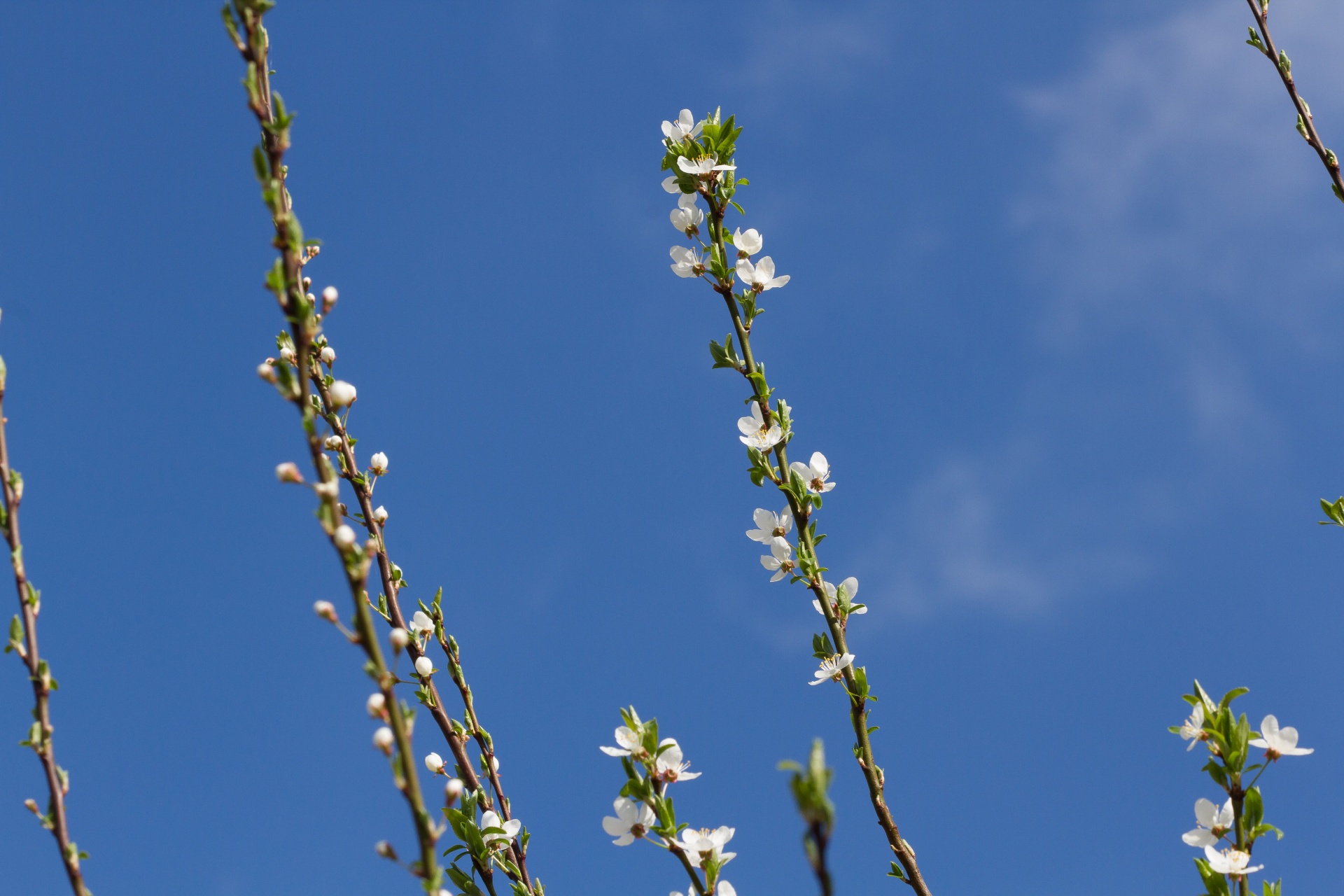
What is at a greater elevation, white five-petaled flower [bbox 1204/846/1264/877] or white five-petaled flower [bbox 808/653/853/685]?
white five-petaled flower [bbox 808/653/853/685]

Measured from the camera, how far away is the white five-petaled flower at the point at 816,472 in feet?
10.6

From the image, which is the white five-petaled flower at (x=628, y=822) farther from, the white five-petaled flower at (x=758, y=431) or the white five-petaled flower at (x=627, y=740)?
the white five-petaled flower at (x=758, y=431)

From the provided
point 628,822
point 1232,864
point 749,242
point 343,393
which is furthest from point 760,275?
point 1232,864

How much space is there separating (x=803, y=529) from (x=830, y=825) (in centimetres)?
189

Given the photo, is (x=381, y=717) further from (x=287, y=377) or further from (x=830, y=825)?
(x=830, y=825)

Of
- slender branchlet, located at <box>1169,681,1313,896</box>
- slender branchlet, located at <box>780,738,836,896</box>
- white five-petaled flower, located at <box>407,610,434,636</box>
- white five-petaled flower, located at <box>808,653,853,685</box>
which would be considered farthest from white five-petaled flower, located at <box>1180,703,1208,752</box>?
white five-petaled flower, located at <box>407,610,434,636</box>

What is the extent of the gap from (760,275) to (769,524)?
2.97 ft

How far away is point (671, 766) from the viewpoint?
2.55m

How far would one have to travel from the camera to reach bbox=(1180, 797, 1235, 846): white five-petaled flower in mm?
2430

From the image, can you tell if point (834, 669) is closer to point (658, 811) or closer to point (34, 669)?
point (658, 811)

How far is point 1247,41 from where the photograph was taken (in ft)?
11.6

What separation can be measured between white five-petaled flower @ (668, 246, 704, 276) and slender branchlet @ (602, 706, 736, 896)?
1.66 metres

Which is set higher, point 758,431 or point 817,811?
point 758,431

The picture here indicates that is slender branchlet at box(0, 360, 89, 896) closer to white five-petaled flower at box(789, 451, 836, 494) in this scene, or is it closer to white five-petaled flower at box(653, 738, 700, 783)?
white five-petaled flower at box(653, 738, 700, 783)
